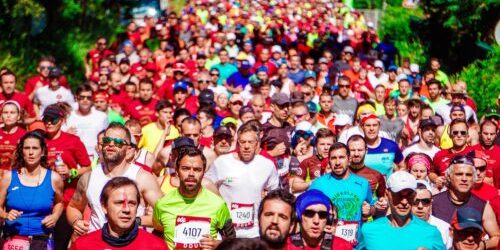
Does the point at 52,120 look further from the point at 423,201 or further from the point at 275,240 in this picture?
the point at 275,240

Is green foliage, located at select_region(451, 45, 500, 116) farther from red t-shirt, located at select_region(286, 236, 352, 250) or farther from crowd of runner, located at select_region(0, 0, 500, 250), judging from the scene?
red t-shirt, located at select_region(286, 236, 352, 250)

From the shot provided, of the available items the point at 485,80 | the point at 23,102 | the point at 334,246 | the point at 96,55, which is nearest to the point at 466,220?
the point at 334,246

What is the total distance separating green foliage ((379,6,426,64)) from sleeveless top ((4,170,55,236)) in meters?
15.4

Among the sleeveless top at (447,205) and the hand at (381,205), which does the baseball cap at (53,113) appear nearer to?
the hand at (381,205)

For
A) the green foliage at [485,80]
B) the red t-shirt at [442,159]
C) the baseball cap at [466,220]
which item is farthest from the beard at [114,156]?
the green foliage at [485,80]

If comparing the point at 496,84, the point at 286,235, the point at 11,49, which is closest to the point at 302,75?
the point at 496,84

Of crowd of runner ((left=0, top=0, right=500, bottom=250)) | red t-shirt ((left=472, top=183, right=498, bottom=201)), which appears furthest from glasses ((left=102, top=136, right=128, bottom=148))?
red t-shirt ((left=472, top=183, right=498, bottom=201))

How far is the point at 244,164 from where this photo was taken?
7.93 meters

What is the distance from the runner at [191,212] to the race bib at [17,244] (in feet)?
4.90

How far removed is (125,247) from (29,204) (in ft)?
7.49

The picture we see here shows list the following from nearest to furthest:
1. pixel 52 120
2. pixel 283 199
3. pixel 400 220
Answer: pixel 283 199
pixel 400 220
pixel 52 120

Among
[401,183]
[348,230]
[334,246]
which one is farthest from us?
[348,230]

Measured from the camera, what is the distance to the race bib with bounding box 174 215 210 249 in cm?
633

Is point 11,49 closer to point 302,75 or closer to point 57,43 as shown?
point 57,43
